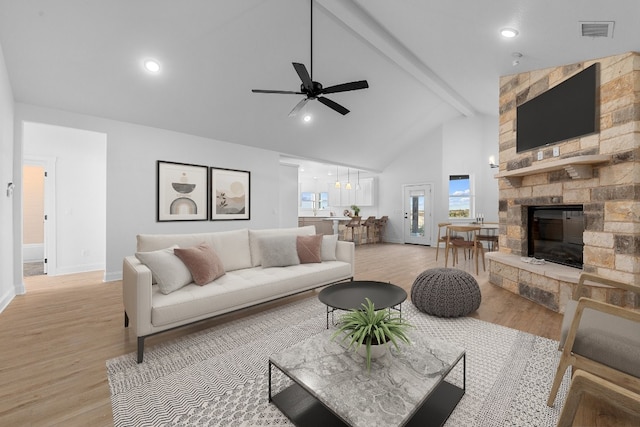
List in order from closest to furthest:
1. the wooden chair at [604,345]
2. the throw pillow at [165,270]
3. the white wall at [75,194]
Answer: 1. the wooden chair at [604,345]
2. the throw pillow at [165,270]
3. the white wall at [75,194]

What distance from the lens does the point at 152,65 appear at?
149 inches

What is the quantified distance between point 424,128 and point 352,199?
357cm

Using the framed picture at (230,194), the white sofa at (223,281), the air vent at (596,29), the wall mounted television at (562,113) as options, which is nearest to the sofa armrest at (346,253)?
the white sofa at (223,281)

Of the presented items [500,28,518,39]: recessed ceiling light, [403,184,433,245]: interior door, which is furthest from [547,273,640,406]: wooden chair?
[403,184,433,245]: interior door

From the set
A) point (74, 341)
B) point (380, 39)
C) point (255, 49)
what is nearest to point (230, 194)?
point (255, 49)

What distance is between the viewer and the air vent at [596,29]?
250 cm

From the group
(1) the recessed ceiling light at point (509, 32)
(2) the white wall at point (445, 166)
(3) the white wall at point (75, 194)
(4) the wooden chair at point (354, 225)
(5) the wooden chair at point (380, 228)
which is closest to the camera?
(1) the recessed ceiling light at point (509, 32)

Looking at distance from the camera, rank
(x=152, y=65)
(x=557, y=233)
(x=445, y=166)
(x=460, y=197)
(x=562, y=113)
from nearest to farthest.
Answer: (x=562, y=113)
(x=557, y=233)
(x=152, y=65)
(x=460, y=197)
(x=445, y=166)

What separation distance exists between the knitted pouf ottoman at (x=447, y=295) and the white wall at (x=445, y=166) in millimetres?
5410

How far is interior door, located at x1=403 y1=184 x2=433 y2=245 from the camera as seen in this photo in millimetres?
8617

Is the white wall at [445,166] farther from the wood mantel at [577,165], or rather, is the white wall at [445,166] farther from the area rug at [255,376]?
the area rug at [255,376]

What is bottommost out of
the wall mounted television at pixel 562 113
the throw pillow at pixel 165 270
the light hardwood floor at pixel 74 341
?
the light hardwood floor at pixel 74 341

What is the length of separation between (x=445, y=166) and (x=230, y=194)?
5.98 meters

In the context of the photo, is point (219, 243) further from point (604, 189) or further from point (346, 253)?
point (604, 189)
